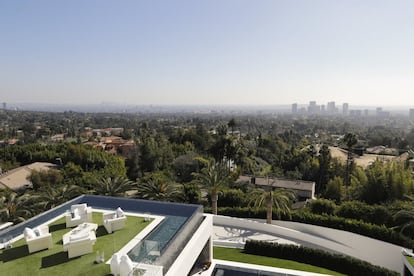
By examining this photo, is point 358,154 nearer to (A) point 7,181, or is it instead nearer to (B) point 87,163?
(B) point 87,163

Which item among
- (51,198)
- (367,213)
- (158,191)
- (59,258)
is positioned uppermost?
(59,258)

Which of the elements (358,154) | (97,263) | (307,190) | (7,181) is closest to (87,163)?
(7,181)

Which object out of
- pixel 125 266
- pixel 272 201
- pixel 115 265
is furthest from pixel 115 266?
pixel 272 201

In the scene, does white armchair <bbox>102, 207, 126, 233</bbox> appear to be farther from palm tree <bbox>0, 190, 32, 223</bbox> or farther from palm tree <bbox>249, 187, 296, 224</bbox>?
palm tree <bbox>249, 187, 296, 224</bbox>

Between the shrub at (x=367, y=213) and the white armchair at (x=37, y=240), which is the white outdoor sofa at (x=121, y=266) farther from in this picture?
the shrub at (x=367, y=213)

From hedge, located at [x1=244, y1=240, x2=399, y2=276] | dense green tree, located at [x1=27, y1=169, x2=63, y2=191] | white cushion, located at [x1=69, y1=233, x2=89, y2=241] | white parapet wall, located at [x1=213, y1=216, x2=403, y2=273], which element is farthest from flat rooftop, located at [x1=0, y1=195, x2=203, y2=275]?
dense green tree, located at [x1=27, y1=169, x2=63, y2=191]

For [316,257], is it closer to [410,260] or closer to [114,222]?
[410,260]

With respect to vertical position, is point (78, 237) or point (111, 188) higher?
point (78, 237)
